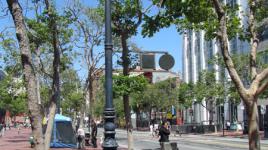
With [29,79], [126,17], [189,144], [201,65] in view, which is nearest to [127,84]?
[126,17]

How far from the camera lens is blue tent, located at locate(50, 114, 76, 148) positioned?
36438 millimetres

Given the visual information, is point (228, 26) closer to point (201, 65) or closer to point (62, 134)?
point (62, 134)

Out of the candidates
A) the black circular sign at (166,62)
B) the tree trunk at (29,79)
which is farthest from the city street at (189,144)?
the tree trunk at (29,79)

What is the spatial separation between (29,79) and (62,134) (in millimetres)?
23392

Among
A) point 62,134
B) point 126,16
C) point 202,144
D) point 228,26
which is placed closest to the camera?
point 228,26

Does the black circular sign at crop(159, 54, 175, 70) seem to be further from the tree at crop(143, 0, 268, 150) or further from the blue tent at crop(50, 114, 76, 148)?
the blue tent at crop(50, 114, 76, 148)

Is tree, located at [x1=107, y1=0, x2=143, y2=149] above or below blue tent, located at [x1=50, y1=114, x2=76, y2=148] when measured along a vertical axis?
above

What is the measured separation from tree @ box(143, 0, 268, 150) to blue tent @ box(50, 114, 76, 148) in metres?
18.3

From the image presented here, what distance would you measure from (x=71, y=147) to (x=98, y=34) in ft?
25.3

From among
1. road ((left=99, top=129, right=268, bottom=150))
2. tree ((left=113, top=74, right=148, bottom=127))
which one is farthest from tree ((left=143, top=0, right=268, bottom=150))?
road ((left=99, top=129, right=268, bottom=150))

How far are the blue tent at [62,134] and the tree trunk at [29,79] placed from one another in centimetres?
2245

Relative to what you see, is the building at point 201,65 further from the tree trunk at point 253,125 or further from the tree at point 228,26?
the tree trunk at point 253,125

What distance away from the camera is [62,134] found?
121 feet

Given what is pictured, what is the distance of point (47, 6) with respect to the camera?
71.1 ft
